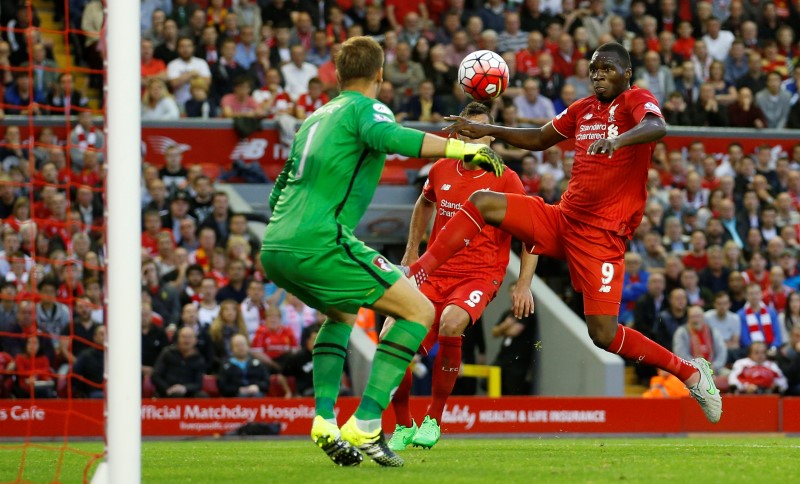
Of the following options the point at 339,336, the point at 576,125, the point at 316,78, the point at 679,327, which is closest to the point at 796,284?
the point at 679,327

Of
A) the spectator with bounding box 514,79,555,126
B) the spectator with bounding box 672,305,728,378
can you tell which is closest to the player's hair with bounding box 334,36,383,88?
the spectator with bounding box 672,305,728,378

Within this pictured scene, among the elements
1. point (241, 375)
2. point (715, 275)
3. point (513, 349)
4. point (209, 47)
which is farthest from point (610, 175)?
point (209, 47)

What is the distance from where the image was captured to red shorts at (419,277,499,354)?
9.47 metres

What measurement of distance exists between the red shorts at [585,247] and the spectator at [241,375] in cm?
628

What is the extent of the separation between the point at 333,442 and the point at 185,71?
39.2 ft

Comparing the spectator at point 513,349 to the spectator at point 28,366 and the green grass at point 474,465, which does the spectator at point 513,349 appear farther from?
the green grass at point 474,465

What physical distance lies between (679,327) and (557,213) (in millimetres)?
7355

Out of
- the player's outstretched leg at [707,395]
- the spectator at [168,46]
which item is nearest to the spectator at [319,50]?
the spectator at [168,46]

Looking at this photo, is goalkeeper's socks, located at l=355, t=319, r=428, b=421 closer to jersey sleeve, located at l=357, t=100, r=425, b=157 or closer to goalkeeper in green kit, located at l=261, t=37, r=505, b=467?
goalkeeper in green kit, located at l=261, t=37, r=505, b=467

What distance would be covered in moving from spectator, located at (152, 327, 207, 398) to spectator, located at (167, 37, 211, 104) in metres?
4.79

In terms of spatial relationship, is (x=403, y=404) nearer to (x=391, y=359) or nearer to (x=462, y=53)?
(x=391, y=359)

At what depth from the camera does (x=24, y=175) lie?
15.7 meters

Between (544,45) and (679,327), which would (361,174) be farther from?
(544,45)

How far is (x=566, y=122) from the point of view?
934cm
